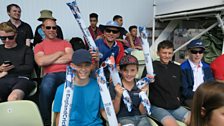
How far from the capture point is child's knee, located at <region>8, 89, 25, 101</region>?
1955 mm

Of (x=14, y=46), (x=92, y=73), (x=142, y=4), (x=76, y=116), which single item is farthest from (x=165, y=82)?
(x=142, y=4)

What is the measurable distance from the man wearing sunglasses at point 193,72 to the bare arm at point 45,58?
4.35 feet

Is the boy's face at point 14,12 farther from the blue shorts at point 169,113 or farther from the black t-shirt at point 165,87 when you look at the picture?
the blue shorts at point 169,113

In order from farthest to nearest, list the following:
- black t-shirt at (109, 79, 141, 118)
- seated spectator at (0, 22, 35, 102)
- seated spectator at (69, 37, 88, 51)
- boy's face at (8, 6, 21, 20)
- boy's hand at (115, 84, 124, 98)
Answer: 1. seated spectator at (69, 37, 88, 51)
2. boy's face at (8, 6, 21, 20)
3. seated spectator at (0, 22, 35, 102)
4. black t-shirt at (109, 79, 141, 118)
5. boy's hand at (115, 84, 124, 98)

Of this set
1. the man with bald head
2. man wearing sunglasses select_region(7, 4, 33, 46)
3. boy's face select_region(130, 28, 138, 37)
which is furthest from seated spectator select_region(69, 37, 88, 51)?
boy's face select_region(130, 28, 138, 37)

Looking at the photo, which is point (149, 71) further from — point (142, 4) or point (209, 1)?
point (142, 4)

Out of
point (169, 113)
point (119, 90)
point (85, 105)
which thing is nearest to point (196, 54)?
point (169, 113)

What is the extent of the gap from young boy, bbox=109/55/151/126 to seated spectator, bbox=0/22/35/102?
907 millimetres

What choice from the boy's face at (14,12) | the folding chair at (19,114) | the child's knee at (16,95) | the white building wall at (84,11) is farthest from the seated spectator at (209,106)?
the white building wall at (84,11)

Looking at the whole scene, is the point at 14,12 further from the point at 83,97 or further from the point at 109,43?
the point at 83,97

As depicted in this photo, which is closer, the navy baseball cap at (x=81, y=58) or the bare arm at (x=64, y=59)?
the navy baseball cap at (x=81, y=58)

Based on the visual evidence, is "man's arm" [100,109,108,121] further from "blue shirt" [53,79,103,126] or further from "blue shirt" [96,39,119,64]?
"blue shirt" [96,39,119,64]

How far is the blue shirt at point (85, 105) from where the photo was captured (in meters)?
1.59

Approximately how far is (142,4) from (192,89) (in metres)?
3.29
